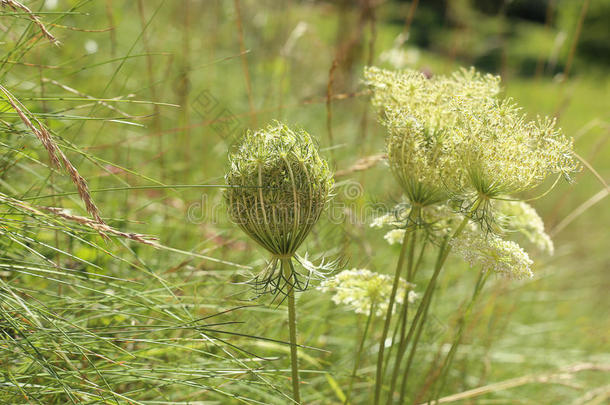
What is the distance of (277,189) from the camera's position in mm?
1004

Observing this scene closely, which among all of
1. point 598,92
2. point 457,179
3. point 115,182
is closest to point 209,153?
point 115,182

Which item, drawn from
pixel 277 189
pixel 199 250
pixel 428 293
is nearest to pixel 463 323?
pixel 428 293

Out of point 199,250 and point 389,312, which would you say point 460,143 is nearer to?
point 389,312

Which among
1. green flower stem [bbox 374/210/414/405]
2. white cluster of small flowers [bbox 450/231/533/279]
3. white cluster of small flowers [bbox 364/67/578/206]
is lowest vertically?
green flower stem [bbox 374/210/414/405]

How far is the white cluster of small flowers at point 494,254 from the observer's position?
104 centimetres

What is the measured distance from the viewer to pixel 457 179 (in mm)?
1080

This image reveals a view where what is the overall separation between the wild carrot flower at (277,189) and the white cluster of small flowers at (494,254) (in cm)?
31

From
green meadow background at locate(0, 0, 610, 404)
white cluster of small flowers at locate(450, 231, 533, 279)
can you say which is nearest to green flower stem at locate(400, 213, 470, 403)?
white cluster of small flowers at locate(450, 231, 533, 279)

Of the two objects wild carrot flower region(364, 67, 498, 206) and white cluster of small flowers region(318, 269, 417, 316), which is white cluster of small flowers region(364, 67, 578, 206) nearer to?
wild carrot flower region(364, 67, 498, 206)

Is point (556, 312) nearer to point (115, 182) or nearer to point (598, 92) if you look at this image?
point (115, 182)

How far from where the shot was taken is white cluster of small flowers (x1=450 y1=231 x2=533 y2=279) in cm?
104

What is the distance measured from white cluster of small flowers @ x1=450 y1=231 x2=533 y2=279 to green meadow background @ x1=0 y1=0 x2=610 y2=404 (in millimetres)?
332

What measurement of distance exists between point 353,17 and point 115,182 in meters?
4.00

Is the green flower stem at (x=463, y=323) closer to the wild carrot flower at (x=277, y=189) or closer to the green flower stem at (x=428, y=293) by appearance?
the green flower stem at (x=428, y=293)
